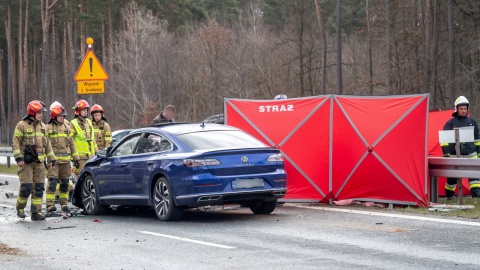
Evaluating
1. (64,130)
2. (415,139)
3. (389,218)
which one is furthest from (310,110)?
(64,130)

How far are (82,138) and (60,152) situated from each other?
1.27 metres

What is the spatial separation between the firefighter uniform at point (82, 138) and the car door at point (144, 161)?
10.5 feet

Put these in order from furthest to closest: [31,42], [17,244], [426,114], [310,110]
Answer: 1. [31,42]
2. [310,110]
3. [426,114]
4. [17,244]

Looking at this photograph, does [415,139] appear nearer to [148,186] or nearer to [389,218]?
[389,218]

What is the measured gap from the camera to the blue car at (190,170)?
12.7 meters

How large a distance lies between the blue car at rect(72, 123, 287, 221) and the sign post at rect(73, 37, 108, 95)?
595cm

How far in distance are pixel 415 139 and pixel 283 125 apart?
8.57ft

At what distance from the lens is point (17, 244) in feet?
37.2

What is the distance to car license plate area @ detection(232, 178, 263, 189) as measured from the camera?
1277cm

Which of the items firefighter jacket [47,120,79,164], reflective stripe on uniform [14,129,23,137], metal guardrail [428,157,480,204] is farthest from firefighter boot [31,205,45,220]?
metal guardrail [428,157,480,204]

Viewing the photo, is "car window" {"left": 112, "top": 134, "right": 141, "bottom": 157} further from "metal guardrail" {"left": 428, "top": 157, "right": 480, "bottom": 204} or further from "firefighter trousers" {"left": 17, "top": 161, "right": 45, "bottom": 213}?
"metal guardrail" {"left": 428, "top": 157, "right": 480, "bottom": 204}

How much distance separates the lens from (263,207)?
46.1ft

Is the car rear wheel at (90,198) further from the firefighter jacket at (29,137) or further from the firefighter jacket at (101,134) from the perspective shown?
the firefighter jacket at (101,134)

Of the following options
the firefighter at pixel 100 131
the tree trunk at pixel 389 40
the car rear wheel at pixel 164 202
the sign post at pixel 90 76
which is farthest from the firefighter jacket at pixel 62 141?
the tree trunk at pixel 389 40
